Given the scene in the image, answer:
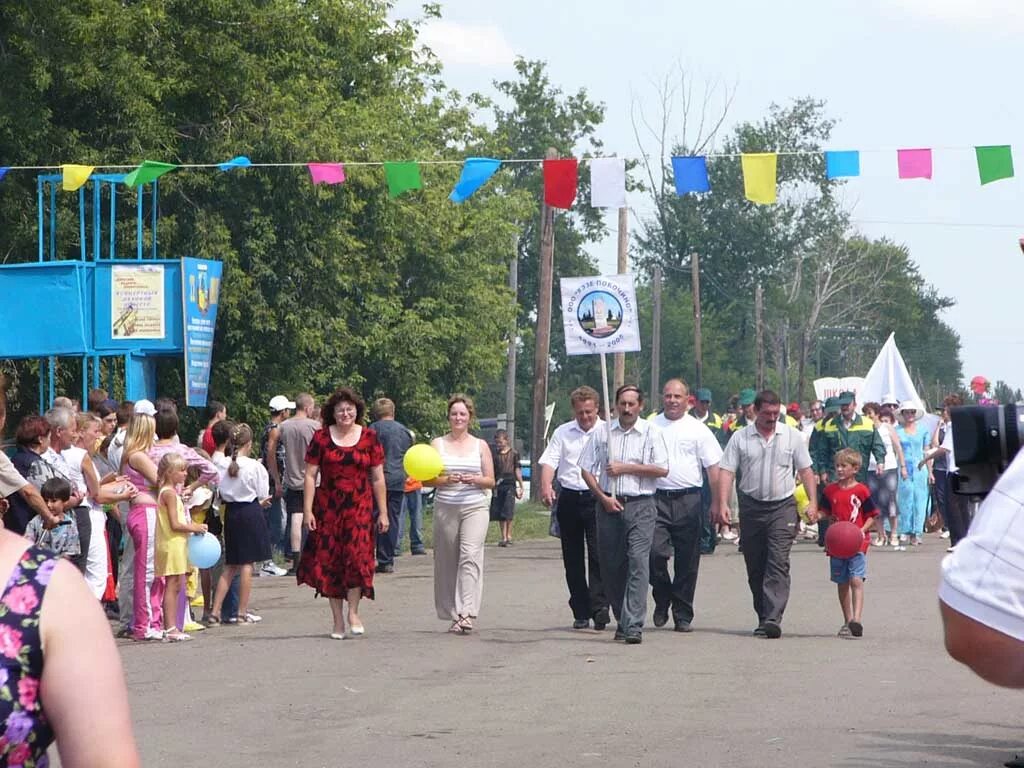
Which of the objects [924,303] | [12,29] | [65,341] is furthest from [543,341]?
[924,303]

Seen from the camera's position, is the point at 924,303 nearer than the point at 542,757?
No

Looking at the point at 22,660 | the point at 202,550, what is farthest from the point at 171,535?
the point at 22,660

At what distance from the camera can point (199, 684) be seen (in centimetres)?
1130

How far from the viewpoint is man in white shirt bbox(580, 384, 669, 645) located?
13812mm

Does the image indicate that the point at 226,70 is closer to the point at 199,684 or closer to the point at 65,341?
the point at 65,341

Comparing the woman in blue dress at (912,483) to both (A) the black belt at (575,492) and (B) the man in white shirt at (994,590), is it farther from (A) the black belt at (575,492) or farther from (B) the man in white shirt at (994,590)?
(B) the man in white shirt at (994,590)

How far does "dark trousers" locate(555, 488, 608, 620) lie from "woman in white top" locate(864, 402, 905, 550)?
912 centimetres

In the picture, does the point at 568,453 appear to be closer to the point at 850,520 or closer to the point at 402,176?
the point at 850,520

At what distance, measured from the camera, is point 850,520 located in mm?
14227

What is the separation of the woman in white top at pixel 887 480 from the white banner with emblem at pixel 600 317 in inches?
247

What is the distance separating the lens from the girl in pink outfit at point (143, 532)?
13805 millimetres

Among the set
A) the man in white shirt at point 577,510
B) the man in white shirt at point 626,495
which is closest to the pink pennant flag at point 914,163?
the man in white shirt at point 577,510

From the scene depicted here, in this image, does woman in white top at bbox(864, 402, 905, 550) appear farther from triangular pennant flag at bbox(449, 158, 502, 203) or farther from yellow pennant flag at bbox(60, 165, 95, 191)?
yellow pennant flag at bbox(60, 165, 95, 191)

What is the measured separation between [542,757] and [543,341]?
2922 centimetres
